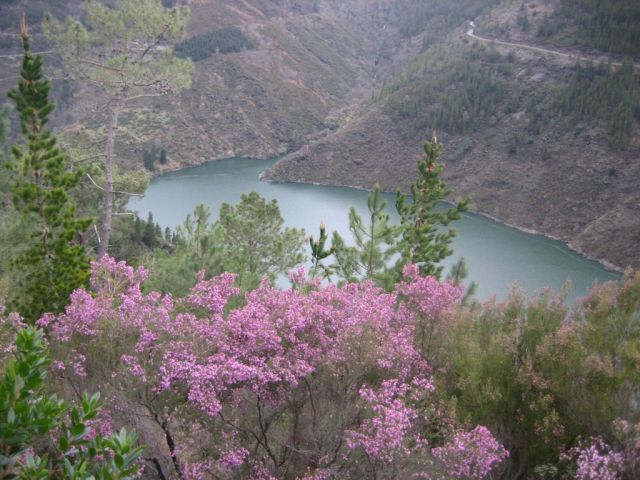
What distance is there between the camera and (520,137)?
198 ft

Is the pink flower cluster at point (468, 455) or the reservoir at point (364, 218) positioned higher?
the pink flower cluster at point (468, 455)

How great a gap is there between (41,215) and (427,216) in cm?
1299

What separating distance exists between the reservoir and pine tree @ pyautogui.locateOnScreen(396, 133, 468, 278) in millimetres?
10331

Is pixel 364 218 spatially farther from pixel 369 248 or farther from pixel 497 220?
pixel 369 248

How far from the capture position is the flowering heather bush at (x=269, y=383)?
6.16 m

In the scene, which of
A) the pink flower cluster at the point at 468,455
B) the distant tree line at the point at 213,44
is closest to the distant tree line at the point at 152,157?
the distant tree line at the point at 213,44

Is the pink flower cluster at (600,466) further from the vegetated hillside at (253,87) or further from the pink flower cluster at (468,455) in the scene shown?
the vegetated hillside at (253,87)

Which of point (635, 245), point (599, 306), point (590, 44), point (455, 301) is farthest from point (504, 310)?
point (590, 44)

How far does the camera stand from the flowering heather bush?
20.2ft

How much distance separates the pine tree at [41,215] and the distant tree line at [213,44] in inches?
3556

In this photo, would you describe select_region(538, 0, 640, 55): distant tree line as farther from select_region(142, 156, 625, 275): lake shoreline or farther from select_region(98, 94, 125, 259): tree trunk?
select_region(98, 94, 125, 259): tree trunk

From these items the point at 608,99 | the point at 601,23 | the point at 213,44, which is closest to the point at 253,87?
the point at 213,44

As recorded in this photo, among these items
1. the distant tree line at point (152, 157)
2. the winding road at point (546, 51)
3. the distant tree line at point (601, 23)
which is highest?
the distant tree line at point (601, 23)

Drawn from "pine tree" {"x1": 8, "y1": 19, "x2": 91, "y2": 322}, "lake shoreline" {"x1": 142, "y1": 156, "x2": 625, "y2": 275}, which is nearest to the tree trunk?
"pine tree" {"x1": 8, "y1": 19, "x2": 91, "y2": 322}
